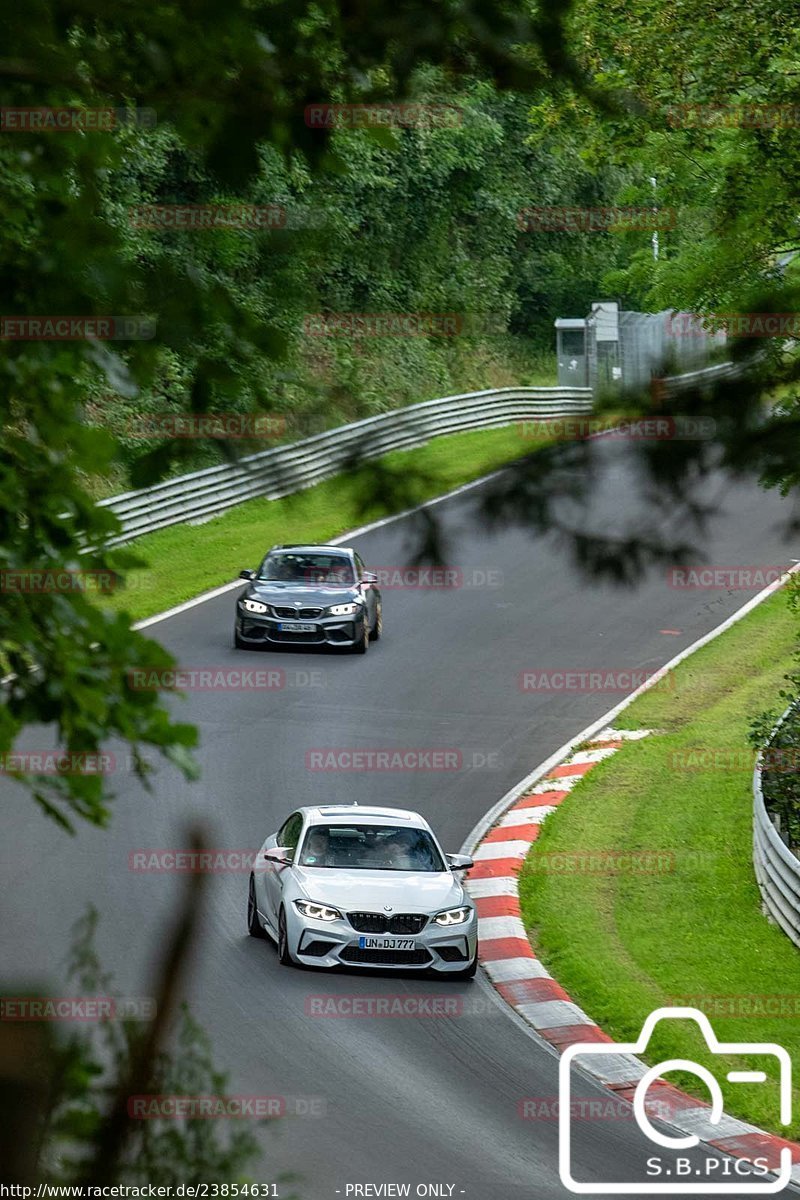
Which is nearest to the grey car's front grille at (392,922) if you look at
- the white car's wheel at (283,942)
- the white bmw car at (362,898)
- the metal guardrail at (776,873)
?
the white bmw car at (362,898)

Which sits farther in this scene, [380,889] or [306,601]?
[306,601]

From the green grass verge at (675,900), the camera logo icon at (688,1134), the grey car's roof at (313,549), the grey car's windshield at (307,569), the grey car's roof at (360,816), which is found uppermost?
the grey car's roof at (313,549)

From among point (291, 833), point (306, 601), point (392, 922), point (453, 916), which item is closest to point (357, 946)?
point (392, 922)

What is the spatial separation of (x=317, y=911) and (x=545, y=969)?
2.24 m

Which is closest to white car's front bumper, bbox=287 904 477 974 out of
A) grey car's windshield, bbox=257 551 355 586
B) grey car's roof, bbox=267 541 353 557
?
grey car's windshield, bbox=257 551 355 586

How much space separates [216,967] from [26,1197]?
11.5 m

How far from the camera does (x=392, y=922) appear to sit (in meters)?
14.0

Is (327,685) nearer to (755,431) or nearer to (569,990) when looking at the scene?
(569,990)

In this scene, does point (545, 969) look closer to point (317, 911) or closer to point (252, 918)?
point (317, 911)

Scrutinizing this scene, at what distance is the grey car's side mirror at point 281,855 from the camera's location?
1446 cm

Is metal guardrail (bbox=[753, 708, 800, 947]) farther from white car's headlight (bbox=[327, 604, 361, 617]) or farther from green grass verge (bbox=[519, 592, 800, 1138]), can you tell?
white car's headlight (bbox=[327, 604, 361, 617])

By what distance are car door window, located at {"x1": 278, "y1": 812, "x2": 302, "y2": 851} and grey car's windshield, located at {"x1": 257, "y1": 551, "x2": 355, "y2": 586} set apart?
1008 cm

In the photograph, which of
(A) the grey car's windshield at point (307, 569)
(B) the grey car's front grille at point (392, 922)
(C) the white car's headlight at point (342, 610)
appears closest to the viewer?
(B) the grey car's front grille at point (392, 922)

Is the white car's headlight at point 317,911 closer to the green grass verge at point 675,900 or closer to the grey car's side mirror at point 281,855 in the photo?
the grey car's side mirror at point 281,855
